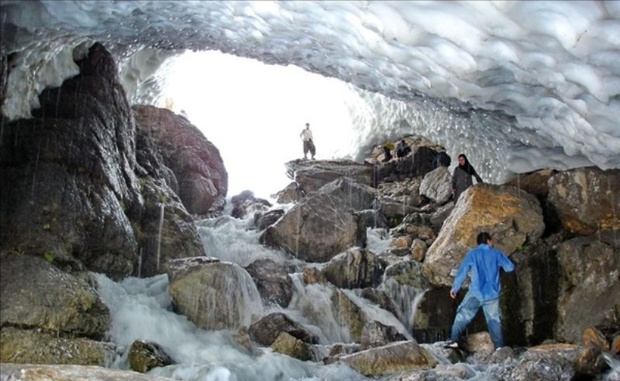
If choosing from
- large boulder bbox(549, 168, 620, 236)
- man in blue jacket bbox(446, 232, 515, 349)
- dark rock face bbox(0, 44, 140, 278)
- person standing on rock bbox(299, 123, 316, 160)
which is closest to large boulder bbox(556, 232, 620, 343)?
large boulder bbox(549, 168, 620, 236)

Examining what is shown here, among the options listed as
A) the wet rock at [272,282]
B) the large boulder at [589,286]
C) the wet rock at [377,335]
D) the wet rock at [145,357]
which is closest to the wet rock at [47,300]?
the wet rock at [145,357]

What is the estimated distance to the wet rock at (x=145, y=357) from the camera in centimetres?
664

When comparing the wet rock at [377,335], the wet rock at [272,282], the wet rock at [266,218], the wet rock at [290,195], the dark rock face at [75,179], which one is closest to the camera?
the dark rock face at [75,179]

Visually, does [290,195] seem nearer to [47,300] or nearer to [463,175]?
[463,175]

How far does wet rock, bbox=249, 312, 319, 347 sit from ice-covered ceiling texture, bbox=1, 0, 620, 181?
13.1 ft

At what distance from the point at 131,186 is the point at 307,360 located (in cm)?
473

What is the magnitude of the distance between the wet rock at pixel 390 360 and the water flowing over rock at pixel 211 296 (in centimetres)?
212

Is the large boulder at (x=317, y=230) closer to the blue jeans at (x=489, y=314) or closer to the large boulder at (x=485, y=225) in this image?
the large boulder at (x=485, y=225)

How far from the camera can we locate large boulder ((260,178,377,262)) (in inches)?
512

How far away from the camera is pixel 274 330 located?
8.58m

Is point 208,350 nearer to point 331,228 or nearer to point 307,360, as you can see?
point 307,360

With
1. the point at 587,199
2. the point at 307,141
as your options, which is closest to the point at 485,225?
the point at 587,199

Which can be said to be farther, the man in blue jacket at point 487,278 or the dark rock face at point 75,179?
the man in blue jacket at point 487,278

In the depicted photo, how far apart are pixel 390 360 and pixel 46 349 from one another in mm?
4175
